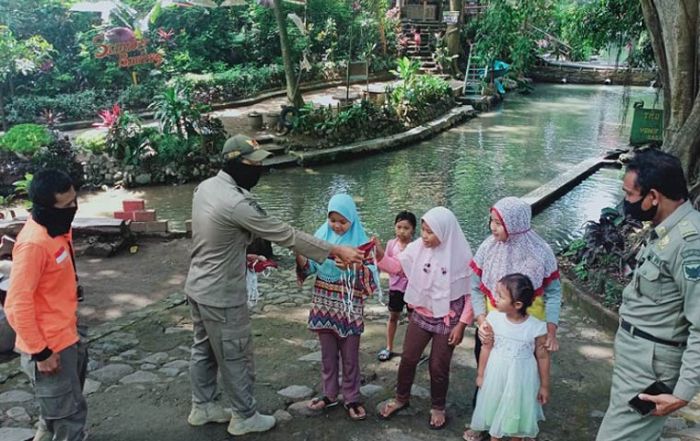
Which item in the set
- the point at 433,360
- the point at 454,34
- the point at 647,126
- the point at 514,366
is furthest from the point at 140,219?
the point at 454,34

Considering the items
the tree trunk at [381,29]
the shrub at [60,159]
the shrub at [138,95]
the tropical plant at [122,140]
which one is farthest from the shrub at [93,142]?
the tree trunk at [381,29]

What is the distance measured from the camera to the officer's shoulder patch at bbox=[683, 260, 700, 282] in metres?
2.39

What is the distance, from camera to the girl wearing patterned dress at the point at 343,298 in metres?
3.63

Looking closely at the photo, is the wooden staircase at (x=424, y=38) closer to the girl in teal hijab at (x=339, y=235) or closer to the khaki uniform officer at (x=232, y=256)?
the girl in teal hijab at (x=339, y=235)

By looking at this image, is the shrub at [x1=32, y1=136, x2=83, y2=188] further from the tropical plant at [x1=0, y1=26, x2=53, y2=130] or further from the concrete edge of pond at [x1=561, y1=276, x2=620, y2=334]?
the concrete edge of pond at [x1=561, y1=276, x2=620, y2=334]

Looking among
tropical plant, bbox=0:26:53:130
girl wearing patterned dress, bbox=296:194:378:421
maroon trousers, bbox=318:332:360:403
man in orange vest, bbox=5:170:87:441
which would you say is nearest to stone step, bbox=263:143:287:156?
tropical plant, bbox=0:26:53:130

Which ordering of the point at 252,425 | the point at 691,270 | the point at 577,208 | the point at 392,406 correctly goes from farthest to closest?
the point at 577,208 < the point at 392,406 < the point at 252,425 < the point at 691,270

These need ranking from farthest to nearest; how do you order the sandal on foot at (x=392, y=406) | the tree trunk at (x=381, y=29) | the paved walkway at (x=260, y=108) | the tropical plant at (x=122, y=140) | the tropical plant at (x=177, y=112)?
the tree trunk at (x=381, y=29) → the paved walkway at (x=260, y=108) → the tropical plant at (x=177, y=112) → the tropical plant at (x=122, y=140) → the sandal on foot at (x=392, y=406)

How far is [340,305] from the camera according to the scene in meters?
3.65

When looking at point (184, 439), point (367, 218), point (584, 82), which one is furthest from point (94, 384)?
point (584, 82)

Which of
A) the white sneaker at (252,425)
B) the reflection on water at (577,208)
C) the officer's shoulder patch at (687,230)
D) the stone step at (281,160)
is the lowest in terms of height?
the reflection on water at (577,208)

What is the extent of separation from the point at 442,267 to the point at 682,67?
12.7ft

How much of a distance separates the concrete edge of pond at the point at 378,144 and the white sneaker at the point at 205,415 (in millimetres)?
9557

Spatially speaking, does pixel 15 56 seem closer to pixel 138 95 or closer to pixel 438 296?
pixel 138 95
